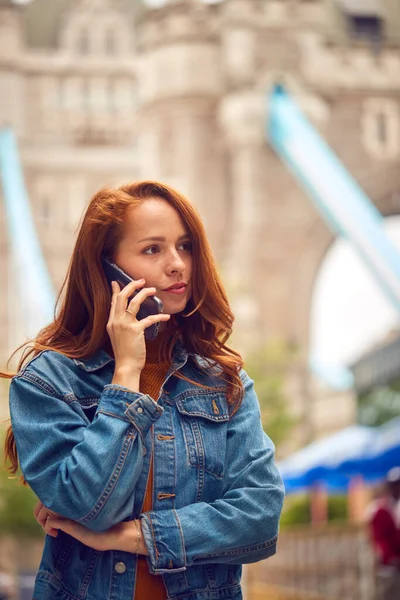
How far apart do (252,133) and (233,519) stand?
949 inches

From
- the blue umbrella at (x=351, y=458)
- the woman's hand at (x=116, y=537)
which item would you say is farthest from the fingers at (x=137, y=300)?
the blue umbrella at (x=351, y=458)

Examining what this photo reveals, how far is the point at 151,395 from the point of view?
201cm

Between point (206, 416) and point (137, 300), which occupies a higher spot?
point (137, 300)

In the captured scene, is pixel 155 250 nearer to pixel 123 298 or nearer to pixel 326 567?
pixel 123 298

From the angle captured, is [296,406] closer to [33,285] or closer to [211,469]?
[33,285]

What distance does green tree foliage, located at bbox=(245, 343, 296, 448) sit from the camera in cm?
2012

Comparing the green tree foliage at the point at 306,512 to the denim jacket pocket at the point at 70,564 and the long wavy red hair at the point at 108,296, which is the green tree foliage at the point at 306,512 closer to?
the long wavy red hair at the point at 108,296

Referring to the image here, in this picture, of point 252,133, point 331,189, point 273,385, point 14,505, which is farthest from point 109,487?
point 252,133

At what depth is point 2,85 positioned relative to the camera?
30.1 m

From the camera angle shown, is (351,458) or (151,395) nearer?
(151,395)

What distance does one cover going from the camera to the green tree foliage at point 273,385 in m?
20.1

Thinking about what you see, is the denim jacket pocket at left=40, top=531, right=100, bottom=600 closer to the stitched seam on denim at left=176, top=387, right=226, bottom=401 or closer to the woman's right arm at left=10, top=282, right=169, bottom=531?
the woman's right arm at left=10, top=282, right=169, bottom=531

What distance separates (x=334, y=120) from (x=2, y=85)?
8.67 metres

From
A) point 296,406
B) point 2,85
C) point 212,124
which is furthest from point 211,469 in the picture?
point 2,85
